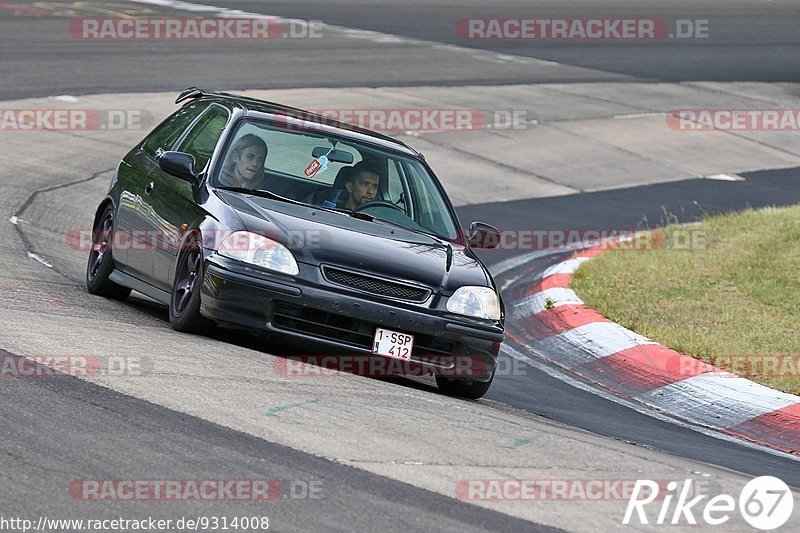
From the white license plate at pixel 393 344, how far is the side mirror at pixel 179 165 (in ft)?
5.75

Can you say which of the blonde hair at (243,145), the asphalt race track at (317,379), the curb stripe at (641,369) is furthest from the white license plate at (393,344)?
the curb stripe at (641,369)

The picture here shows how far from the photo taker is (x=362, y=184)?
9.05 meters

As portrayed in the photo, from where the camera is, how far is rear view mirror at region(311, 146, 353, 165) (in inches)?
358

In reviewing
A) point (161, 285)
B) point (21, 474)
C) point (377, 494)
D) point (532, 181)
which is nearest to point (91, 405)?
point (21, 474)

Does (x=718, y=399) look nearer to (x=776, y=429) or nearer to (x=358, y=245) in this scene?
(x=776, y=429)

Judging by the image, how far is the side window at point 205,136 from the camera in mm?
9164

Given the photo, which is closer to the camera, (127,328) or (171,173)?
(127,328)

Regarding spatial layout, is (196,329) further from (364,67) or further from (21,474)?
(364,67)

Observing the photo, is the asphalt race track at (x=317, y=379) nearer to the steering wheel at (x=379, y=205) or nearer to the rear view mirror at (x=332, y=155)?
the steering wheel at (x=379, y=205)

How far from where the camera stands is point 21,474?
209 inches

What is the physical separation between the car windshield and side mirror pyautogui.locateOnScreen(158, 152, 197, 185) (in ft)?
0.51

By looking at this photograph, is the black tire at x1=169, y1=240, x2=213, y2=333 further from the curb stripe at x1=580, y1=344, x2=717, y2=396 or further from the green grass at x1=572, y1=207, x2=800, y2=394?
the green grass at x1=572, y1=207, x2=800, y2=394

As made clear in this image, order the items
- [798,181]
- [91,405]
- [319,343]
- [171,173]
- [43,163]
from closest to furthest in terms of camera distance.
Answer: [91,405] → [319,343] → [171,173] → [43,163] → [798,181]

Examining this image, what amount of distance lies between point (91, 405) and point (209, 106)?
156 inches
